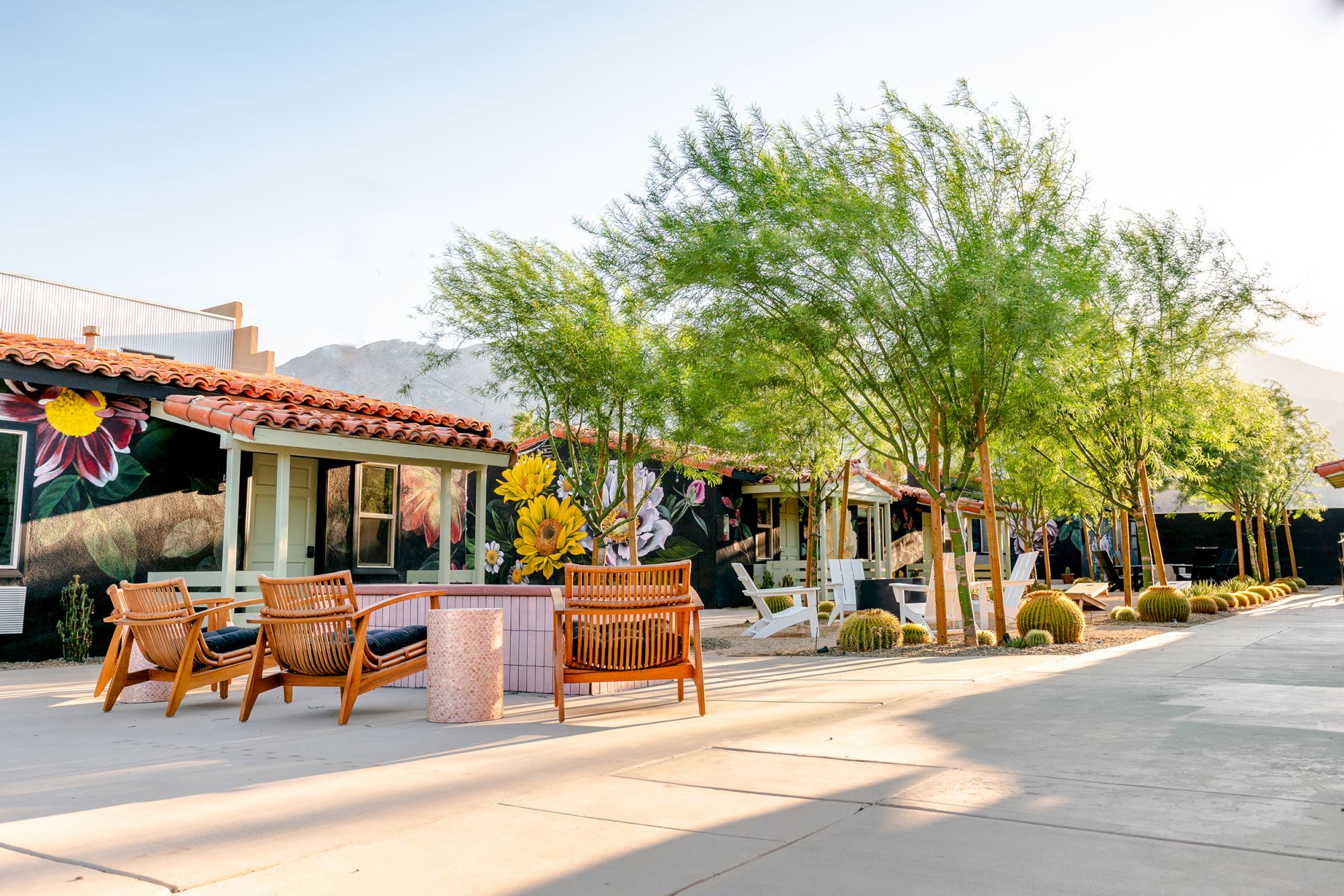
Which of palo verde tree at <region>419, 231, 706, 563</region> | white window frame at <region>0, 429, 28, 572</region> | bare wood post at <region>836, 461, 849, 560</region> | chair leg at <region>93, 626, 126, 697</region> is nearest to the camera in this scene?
chair leg at <region>93, 626, 126, 697</region>

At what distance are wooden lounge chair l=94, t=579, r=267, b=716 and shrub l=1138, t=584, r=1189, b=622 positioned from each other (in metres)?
12.7

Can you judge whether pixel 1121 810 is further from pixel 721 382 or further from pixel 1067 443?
pixel 1067 443

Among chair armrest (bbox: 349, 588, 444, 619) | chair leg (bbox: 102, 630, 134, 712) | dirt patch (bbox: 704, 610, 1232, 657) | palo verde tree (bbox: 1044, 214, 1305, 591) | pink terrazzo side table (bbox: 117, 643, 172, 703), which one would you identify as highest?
palo verde tree (bbox: 1044, 214, 1305, 591)

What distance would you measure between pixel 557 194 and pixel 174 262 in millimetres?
18342

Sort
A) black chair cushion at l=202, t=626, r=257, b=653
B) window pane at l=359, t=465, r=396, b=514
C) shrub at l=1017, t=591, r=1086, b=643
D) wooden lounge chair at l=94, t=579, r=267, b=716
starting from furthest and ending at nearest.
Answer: window pane at l=359, t=465, r=396, b=514, shrub at l=1017, t=591, r=1086, b=643, black chair cushion at l=202, t=626, r=257, b=653, wooden lounge chair at l=94, t=579, r=267, b=716

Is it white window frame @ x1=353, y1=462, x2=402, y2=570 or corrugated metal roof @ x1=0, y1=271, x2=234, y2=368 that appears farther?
corrugated metal roof @ x1=0, y1=271, x2=234, y2=368

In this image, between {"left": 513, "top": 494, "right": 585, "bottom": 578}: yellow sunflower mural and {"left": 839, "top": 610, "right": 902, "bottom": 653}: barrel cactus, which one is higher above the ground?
{"left": 513, "top": 494, "right": 585, "bottom": 578}: yellow sunflower mural

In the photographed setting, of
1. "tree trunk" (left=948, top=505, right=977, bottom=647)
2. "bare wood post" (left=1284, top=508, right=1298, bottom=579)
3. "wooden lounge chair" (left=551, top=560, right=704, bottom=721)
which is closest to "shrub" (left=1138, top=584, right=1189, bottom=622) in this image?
"tree trunk" (left=948, top=505, right=977, bottom=647)

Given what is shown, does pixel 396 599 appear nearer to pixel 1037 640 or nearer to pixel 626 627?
pixel 626 627

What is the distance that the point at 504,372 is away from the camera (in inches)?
496

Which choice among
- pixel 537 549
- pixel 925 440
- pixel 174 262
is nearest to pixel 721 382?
pixel 925 440

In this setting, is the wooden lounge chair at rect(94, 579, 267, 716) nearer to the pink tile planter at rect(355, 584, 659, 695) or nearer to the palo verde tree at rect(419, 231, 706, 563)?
the pink tile planter at rect(355, 584, 659, 695)

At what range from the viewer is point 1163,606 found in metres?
14.4

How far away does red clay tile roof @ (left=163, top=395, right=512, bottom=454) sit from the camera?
10242 millimetres
